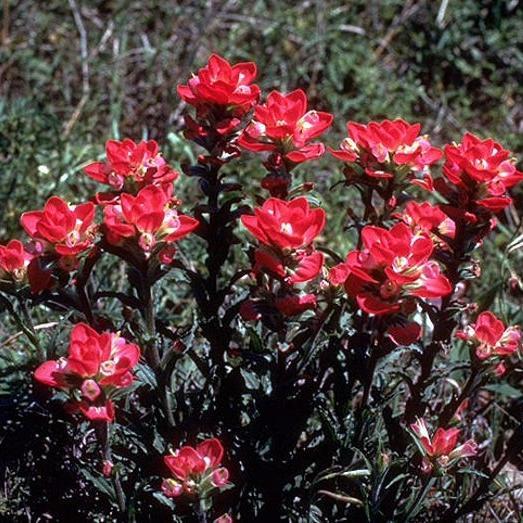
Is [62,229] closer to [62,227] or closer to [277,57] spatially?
[62,227]

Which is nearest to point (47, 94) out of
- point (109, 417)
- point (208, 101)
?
point (208, 101)

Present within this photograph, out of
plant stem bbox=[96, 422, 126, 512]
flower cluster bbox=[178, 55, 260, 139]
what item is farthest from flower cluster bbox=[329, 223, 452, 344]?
plant stem bbox=[96, 422, 126, 512]

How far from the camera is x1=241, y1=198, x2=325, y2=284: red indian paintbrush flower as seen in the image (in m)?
1.63

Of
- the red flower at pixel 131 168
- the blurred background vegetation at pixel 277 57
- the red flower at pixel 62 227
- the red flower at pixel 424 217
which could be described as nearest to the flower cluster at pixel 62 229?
the red flower at pixel 62 227

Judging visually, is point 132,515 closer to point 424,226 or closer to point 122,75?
point 424,226

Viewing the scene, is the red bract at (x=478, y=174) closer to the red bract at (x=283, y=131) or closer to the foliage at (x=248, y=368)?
the foliage at (x=248, y=368)

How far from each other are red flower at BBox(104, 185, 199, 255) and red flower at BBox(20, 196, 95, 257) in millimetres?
49

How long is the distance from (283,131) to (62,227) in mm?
454

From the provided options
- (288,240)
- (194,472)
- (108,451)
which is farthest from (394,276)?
(108,451)

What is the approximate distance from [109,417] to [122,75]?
2.66 m

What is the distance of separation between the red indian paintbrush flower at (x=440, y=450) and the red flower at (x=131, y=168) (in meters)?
0.71

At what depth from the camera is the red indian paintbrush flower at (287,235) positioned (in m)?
1.63

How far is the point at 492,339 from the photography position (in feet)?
6.10

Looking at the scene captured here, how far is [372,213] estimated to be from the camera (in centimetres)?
191
